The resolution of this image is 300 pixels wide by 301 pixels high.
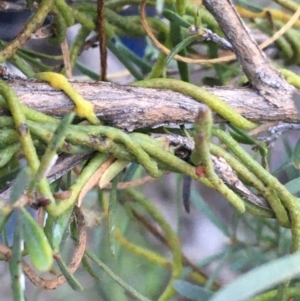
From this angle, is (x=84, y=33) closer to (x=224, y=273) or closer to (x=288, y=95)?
(x=288, y=95)

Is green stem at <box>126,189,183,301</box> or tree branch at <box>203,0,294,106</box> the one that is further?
green stem at <box>126,189,183,301</box>

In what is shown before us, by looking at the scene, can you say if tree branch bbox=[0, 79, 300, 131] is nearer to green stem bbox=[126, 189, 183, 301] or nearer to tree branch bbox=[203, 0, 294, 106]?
tree branch bbox=[203, 0, 294, 106]

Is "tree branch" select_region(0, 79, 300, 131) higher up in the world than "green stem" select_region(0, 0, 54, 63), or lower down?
lower down

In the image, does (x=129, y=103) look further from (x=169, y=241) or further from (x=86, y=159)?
(x=169, y=241)

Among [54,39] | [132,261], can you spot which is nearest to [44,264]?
[54,39]

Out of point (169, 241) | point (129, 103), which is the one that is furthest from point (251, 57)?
point (169, 241)

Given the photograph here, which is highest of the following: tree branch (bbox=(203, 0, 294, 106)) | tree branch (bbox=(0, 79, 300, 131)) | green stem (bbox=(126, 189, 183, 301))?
tree branch (bbox=(203, 0, 294, 106))

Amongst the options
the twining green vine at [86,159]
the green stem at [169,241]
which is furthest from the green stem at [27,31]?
the green stem at [169,241]

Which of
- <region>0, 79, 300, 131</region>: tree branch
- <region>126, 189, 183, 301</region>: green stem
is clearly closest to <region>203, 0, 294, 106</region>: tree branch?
<region>0, 79, 300, 131</region>: tree branch
